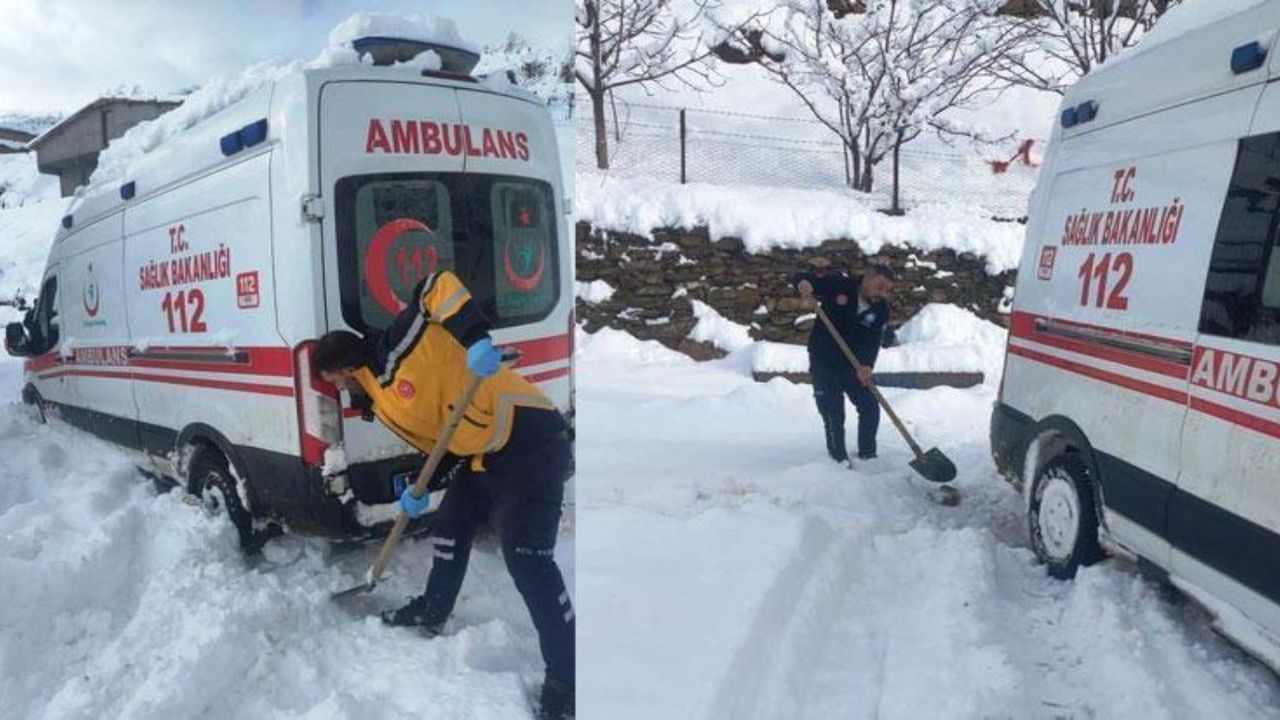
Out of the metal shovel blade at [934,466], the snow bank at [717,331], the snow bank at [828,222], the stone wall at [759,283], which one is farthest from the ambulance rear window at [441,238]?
the metal shovel blade at [934,466]

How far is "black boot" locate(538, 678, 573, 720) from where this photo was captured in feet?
3.88

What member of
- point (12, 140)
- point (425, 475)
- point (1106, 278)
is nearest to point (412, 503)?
point (425, 475)

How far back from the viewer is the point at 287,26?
103 cm

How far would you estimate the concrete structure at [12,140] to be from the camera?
0.97 meters

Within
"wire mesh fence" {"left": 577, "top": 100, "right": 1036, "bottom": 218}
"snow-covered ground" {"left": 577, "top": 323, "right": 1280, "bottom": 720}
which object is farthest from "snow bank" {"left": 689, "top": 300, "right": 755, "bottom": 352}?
"wire mesh fence" {"left": 577, "top": 100, "right": 1036, "bottom": 218}

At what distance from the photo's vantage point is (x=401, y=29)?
106cm

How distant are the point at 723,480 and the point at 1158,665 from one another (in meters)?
0.85

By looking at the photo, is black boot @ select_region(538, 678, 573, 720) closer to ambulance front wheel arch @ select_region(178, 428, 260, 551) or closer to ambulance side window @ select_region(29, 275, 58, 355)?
ambulance front wheel arch @ select_region(178, 428, 260, 551)

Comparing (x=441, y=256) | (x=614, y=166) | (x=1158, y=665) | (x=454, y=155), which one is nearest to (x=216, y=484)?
(x=441, y=256)

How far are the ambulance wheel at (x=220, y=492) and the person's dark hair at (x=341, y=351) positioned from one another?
23cm

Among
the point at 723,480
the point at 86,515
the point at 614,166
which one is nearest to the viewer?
the point at 86,515

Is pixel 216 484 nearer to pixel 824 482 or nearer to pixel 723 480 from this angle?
pixel 723 480

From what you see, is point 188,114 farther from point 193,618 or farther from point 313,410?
point 193,618

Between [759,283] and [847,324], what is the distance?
10.2 inches
